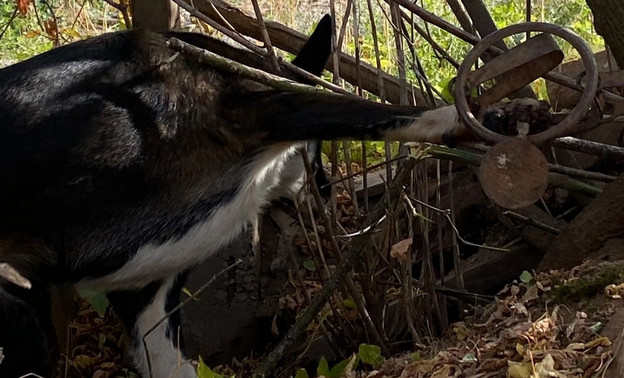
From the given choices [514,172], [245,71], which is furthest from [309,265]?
[514,172]

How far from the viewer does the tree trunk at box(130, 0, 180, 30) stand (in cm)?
504

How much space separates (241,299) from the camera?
511cm

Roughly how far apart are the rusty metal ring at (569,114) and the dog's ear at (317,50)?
1438 mm

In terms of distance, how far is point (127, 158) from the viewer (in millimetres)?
3898

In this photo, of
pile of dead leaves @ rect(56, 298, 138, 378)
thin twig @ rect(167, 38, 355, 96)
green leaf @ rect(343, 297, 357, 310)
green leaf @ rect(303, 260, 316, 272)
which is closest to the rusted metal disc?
thin twig @ rect(167, 38, 355, 96)

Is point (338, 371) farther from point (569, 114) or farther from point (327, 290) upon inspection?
point (569, 114)

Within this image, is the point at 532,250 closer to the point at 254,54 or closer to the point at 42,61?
the point at 254,54

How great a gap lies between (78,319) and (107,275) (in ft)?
4.31

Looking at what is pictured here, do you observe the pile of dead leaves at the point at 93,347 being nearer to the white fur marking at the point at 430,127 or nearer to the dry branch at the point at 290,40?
the dry branch at the point at 290,40

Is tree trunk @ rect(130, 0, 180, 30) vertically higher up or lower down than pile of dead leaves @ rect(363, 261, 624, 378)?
higher up

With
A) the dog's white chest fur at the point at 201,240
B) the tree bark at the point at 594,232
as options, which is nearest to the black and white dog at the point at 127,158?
the dog's white chest fur at the point at 201,240

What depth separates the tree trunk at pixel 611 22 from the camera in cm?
385

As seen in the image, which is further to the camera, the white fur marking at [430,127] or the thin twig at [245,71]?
the thin twig at [245,71]

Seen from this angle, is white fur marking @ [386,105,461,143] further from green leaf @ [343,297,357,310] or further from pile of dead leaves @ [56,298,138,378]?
pile of dead leaves @ [56,298,138,378]
